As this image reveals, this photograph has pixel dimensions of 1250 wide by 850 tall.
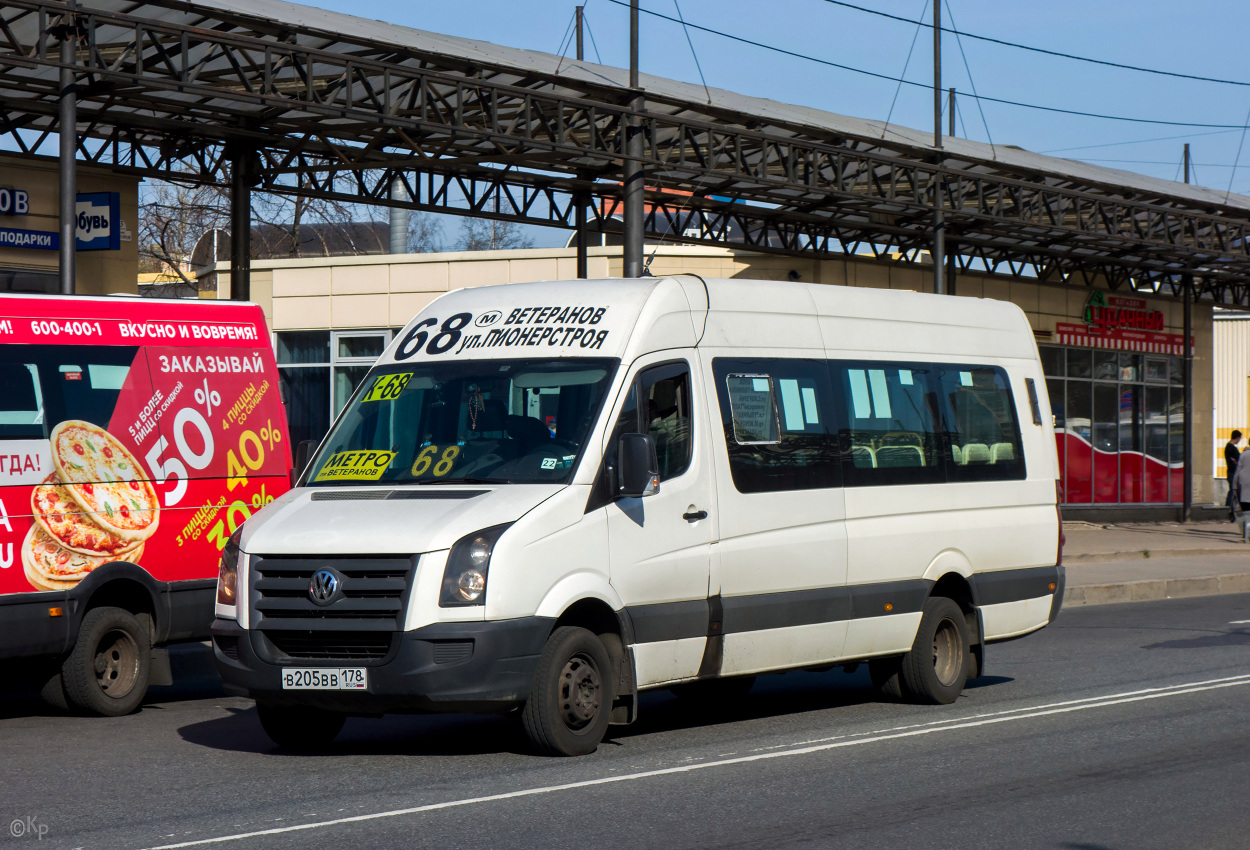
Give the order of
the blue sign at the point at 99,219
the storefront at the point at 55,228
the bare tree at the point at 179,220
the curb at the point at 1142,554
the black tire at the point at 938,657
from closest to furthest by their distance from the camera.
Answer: the black tire at the point at 938,657 < the storefront at the point at 55,228 < the blue sign at the point at 99,219 < the curb at the point at 1142,554 < the bare tree at the point at 179,220

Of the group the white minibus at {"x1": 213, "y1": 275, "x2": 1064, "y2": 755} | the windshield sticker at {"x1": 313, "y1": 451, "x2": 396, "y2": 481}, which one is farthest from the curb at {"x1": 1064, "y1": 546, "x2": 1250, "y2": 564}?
the windshield sticker at {"x1": 313, "y1": 451, "x2": 396, "y2": 481}

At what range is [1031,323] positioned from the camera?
124 feet

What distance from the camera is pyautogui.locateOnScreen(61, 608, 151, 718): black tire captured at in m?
9.44

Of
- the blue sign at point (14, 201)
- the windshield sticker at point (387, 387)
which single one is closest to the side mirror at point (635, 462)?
the windshield sticker at point (387, 387)

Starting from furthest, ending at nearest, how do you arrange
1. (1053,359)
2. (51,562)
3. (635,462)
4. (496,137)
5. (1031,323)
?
(1053,359)
(1031,323)
(496,137)
(51,562)
(635,462)

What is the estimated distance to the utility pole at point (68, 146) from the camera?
14914 millimetres

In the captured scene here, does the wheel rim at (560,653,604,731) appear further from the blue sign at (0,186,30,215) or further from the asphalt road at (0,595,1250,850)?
the blue sign at (0,186,30,215)

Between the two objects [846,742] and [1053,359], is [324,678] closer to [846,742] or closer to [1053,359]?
[846,742]

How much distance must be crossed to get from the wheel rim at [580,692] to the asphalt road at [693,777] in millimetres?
225

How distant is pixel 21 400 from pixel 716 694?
495 cm

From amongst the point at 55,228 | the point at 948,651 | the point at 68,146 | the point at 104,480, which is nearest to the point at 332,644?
the point at 104,480

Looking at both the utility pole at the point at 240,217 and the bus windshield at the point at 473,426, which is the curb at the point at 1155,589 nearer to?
the bus windshield at the point at 473,426

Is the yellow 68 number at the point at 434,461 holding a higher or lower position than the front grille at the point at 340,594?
higher

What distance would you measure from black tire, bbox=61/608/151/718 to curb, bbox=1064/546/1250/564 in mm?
16031
